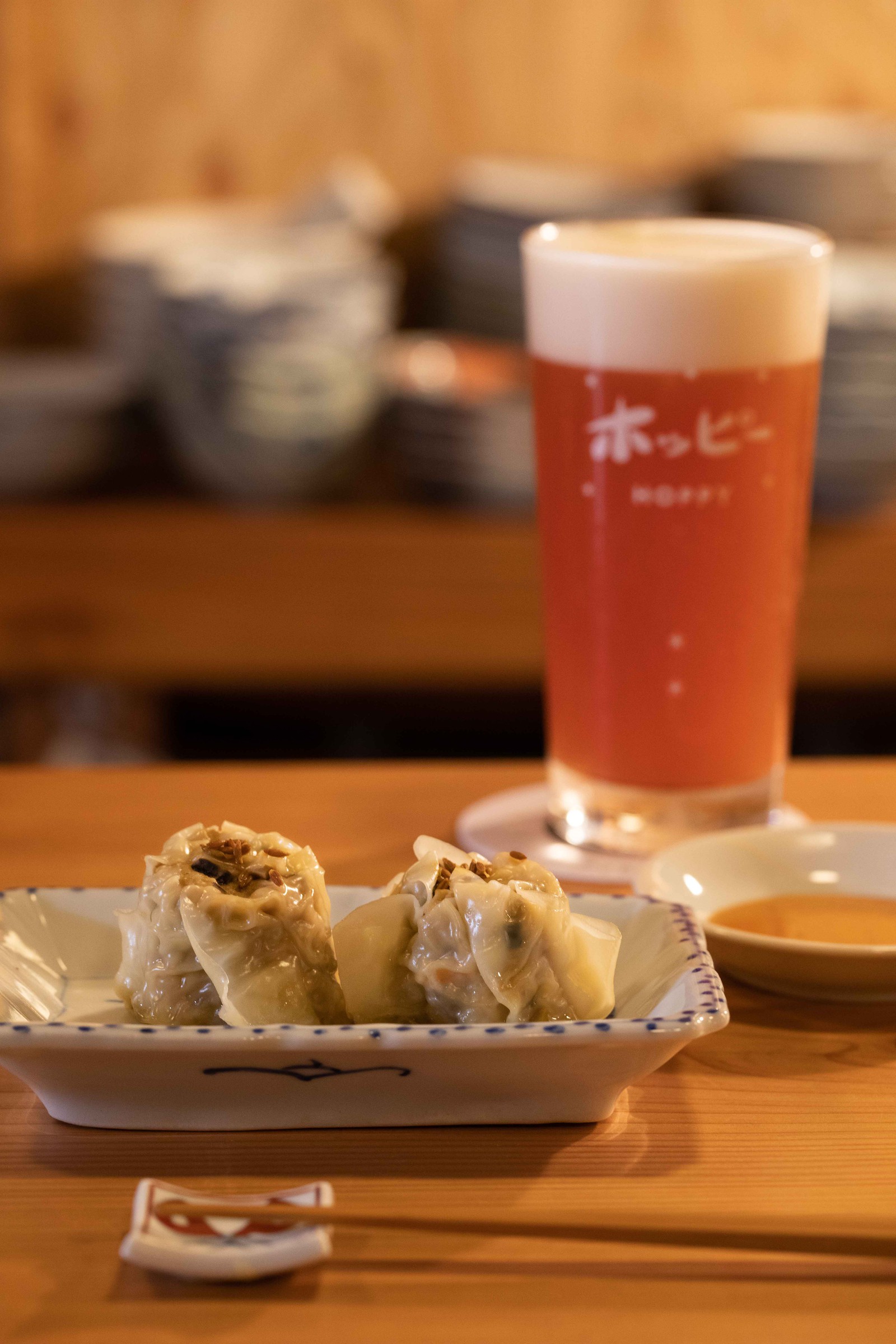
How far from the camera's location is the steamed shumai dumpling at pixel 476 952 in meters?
0.53

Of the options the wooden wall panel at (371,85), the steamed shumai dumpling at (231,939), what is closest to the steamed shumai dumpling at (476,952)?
the steamed shumai dumpling at (231,939)

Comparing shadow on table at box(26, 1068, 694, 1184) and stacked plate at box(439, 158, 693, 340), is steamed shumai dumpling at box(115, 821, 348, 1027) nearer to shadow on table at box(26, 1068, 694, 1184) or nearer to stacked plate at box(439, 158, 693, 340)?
shadow on table at box(26, 1068, 694, 1184)

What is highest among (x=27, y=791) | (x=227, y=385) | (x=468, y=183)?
(x=468, y=183)

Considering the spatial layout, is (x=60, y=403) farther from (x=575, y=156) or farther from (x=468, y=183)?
(x=575, y=156)

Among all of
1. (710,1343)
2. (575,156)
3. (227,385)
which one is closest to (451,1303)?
(710,1343)

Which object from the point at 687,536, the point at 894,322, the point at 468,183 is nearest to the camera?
the point at 687,536

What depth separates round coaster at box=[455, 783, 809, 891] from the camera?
78 cm

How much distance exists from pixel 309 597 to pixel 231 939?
4.84 feet

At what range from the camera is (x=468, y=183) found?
2178mm

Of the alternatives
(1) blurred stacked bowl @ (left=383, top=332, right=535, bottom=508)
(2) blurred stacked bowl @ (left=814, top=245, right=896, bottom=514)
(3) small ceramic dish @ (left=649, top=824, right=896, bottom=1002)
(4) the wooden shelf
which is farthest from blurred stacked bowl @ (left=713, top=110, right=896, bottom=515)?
(3) small ceramic dish @ (left=649, top=824, right=896, bottom=1002)

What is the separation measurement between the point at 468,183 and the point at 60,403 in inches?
26.9

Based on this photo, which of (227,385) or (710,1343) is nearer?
(710,1343)

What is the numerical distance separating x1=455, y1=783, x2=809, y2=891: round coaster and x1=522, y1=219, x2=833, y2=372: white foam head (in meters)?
0.24

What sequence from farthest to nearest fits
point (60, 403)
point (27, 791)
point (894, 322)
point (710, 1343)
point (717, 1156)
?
point (60, 403)
point (894, 322)
point (27, 791)
point (717, 1156)
point (710, 1343)
